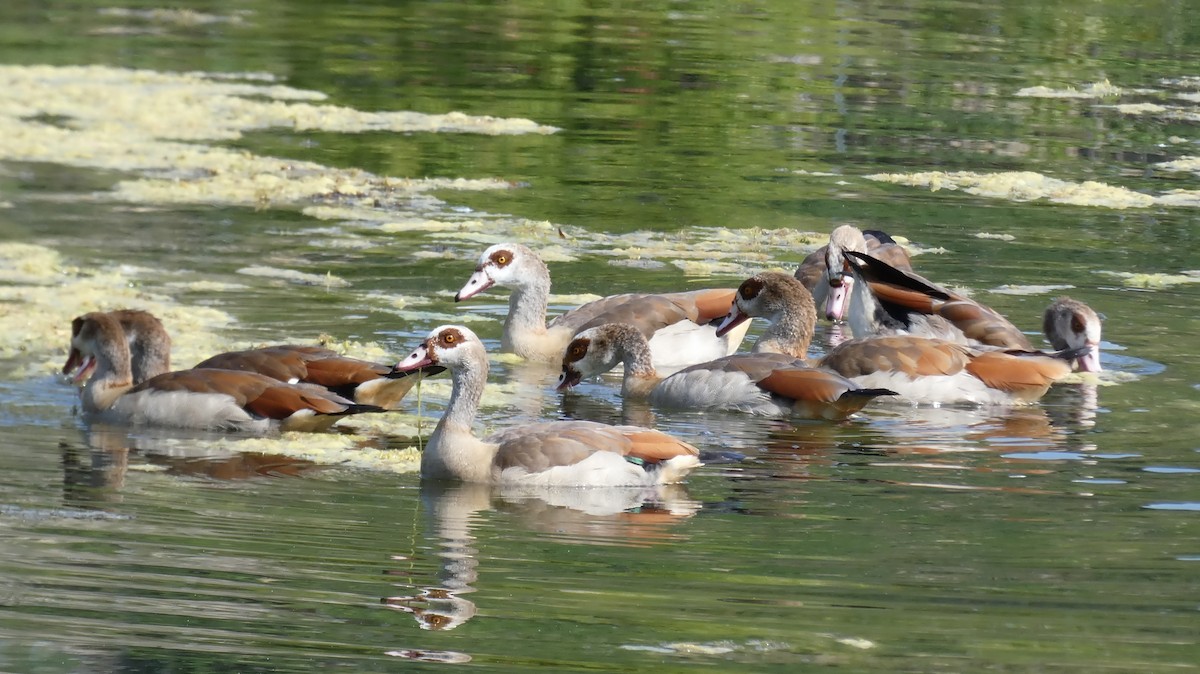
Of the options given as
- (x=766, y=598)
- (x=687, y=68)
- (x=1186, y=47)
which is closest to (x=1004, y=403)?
(x=766, y=598)

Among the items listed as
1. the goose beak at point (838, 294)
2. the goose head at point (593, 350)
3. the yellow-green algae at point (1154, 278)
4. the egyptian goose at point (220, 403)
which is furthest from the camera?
the yellow-green algae at point (1154, 278)

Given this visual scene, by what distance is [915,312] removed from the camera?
42.4 feet

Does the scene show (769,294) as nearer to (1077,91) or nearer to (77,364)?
(77,364)

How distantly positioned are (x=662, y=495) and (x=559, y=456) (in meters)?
0.52

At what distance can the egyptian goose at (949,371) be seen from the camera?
1151 centimetres

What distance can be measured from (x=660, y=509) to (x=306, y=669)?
2.89m

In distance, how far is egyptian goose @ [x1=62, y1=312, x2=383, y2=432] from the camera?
10.3m

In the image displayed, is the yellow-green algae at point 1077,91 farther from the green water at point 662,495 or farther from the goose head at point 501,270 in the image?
the goose head at point 501,270

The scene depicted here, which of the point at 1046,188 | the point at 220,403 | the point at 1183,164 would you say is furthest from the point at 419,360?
the point at 1183,164

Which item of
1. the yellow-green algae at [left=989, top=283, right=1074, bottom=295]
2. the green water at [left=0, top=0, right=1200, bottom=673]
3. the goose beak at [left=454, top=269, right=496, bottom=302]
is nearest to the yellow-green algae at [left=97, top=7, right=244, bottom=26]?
the green water at [left=0, top=0, right=1200, bottom=673]

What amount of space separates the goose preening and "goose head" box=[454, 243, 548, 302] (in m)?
1.04

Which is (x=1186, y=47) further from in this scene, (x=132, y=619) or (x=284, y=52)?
(x=132, y=619)

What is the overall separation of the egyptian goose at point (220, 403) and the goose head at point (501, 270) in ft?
9.23

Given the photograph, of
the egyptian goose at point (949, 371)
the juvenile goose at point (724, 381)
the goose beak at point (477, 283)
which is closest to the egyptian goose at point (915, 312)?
the egyptian goose at point (949, 371)
